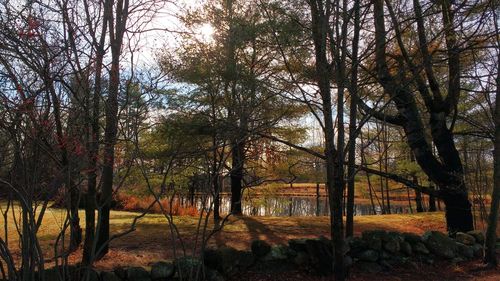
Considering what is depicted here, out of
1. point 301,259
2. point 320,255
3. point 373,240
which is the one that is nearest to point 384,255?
point 373,240

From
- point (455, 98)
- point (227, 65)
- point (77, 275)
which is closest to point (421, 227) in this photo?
point (455, 98)

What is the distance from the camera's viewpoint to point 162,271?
20.7 feet

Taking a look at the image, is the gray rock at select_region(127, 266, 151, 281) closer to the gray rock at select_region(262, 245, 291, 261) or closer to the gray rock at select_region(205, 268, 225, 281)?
the gray rock at select_region(205, 268, 225, 281)

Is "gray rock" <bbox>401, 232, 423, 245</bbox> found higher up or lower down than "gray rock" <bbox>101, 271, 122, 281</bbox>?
higher up

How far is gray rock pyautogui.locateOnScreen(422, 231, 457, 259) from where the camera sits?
27.9 feet

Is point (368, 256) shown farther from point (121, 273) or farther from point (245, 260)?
point (121, 273)

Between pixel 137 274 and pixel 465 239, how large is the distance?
669 centimetres

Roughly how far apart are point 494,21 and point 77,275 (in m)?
8.06

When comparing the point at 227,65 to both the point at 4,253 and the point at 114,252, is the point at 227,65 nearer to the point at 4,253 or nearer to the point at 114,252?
the point at 114,252

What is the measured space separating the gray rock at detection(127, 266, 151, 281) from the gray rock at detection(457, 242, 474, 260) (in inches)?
239

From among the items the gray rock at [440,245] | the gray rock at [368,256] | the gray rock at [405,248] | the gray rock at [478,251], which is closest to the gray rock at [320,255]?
the gray rock at [368,256]

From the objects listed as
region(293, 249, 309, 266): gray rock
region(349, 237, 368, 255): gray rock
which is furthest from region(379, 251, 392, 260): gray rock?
region(293, 249, 309, 266): gray rock

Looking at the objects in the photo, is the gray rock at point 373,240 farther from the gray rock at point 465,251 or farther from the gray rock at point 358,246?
the gray rock at point 465,251

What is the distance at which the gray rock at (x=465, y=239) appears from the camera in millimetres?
9203
